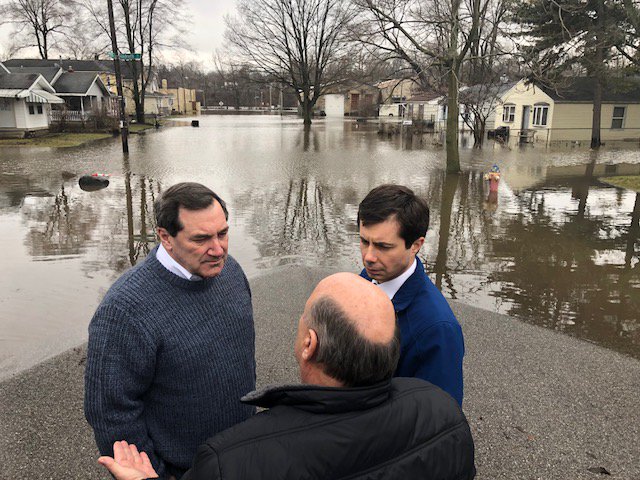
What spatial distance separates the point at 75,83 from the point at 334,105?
5440cm

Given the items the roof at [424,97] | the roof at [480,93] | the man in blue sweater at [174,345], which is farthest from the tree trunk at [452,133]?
the roof at [424,97]

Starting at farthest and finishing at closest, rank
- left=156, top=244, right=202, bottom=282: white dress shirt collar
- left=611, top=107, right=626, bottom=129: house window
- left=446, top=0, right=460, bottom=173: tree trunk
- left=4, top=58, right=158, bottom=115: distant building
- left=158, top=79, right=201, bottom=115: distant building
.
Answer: left=158, top=79, right=201, bottom=115: distant building
left=4, top=58, right=158, bottom=115: distant building
left=611, top=107, right=626, bottom=129: house window
left=446, top=0, right=460, bottom=173: tree trunk
left=156, top=244, right=202, bottom=282: white dress shirt collar

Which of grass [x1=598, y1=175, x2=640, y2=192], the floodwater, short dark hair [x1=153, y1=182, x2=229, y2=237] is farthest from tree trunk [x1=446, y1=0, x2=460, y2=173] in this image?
short dark hair [x1=153, y1=182, x2=229, y2=237]

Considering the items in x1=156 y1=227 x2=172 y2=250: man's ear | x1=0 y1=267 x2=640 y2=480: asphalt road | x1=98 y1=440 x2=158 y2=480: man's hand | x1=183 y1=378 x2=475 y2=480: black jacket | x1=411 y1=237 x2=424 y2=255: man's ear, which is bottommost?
x1=0 y1=267 x2=640 y2=480: asphalt road

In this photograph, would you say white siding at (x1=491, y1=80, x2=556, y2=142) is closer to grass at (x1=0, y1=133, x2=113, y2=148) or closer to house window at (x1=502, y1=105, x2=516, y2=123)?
house window at (x1=502, y1=105, x2=516, y2=123)

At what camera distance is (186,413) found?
6.86ft

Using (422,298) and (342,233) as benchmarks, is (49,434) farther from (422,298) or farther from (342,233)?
(342,233)

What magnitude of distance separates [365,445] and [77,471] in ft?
9.42

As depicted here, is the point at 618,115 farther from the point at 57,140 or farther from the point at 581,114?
the point at 57,140

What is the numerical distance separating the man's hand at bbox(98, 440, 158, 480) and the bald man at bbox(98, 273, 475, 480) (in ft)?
1.94

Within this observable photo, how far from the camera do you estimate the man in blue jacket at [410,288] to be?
1.97 meters

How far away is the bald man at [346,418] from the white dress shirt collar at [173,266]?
80cm

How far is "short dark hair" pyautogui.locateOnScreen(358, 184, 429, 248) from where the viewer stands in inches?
88.3

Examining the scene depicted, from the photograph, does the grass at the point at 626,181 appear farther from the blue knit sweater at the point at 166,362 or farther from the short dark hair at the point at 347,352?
the short dark hair at the point at 347,352
